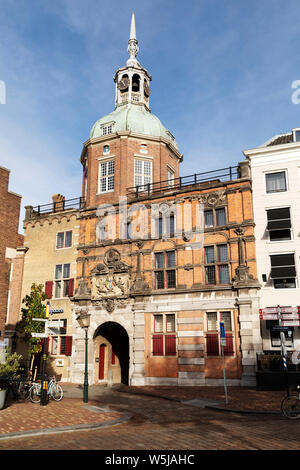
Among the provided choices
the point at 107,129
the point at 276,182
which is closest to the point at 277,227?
the point at 276,182

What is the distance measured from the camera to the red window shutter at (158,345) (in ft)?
82.4

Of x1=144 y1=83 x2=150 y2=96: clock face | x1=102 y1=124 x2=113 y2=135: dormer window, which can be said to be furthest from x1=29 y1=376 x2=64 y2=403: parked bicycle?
x1=144 y1=83 x2=150 y2=96: clock face

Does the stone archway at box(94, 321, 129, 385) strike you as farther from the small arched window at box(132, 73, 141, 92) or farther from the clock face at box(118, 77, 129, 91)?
the small arched window at box(132, 73, 141, 92)

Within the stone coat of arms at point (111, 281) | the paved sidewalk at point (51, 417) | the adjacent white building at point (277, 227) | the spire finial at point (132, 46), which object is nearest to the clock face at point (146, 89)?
the spire finial at point (132, 46)

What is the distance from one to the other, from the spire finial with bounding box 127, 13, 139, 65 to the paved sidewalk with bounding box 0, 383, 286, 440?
30182 millimetres

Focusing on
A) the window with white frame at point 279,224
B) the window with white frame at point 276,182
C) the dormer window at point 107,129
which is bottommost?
the window with white frame at point 279,224

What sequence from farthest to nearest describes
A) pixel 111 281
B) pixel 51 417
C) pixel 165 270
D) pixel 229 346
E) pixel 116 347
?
1. pixel 116 347
2. pixel 111 281
3. pixel 165 270
4. pixel 229 346
5. pixel 51 417

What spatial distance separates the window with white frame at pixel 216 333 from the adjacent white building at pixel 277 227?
6.31ft

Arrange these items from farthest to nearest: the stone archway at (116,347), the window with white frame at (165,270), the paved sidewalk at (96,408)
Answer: the stone archway at (116,347) → the window with white frame at (165,270) → the paved sidewalk at (96,408)

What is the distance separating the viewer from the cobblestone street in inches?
369

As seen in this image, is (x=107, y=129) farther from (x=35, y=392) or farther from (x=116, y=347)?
(x=35, y=392)

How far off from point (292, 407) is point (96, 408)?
756cm

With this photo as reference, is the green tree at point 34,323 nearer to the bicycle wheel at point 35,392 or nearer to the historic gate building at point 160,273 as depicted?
the historic gate building at point 160,273

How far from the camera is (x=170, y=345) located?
24.9 metres
